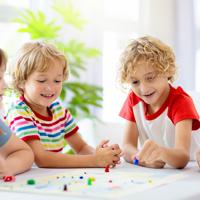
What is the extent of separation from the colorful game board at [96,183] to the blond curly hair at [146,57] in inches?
18.3

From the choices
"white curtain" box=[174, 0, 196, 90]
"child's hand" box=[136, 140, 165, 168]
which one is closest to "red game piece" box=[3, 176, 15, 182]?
"child's hand" box=[136, 140, 165, 168]

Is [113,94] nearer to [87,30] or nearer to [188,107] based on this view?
[87,30]

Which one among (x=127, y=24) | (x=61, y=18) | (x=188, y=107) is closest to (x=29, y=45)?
(x=188, y=107)

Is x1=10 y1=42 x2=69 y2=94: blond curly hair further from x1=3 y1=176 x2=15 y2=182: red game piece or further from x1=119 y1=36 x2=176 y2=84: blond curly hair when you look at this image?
x1=3 y1=176 x2=15 y2=182: red game piece

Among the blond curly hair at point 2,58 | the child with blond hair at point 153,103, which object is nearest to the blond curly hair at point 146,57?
the child with blond hair at point 153,103

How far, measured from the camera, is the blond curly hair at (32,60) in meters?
1.90

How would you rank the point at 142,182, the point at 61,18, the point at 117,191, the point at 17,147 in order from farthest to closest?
the point at 61,18 → the point at 17,147 → the point at 142,182 → the point at 117,191

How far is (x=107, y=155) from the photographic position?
68.0 inches

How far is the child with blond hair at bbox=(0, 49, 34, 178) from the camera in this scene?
5.20ft

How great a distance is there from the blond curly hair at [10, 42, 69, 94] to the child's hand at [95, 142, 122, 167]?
0.38m

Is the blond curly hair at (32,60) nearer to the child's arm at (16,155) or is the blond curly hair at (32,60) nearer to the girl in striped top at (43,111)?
the girl in striped top at (43,111)

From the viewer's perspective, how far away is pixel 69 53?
3287 millimetres

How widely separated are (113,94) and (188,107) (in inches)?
78.9

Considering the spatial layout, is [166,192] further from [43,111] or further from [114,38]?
[114,38]
